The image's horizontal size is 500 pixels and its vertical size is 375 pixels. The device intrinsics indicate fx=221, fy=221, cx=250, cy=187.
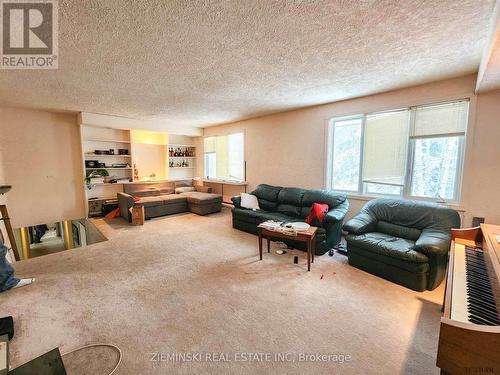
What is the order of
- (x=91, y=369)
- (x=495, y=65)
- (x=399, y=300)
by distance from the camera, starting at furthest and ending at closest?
(x=399, y=300), (x=495, y=65), (x=91, y=369)

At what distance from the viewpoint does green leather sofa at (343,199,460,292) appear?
2387 millimetres

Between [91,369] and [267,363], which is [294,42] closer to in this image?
[267,363]

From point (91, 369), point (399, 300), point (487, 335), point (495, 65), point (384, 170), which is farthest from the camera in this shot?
point (384, 170)

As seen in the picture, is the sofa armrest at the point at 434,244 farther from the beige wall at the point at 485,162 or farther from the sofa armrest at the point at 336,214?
the sofa armrest at the point at 336,214

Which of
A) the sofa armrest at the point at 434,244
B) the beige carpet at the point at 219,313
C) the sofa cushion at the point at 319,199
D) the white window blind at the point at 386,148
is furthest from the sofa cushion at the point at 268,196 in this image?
the sofa armrest at the point at 434,244

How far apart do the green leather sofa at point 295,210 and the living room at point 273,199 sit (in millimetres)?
39

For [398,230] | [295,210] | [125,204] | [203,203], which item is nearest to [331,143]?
[295,210]

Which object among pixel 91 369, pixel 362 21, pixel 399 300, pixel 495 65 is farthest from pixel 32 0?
pixel 399 300

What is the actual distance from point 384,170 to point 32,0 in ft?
14.5

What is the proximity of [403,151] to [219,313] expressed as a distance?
3.48 m

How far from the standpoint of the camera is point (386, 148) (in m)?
3.62

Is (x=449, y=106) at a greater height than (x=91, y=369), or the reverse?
(x=449, y=106)

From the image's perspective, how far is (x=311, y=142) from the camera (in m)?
4.51

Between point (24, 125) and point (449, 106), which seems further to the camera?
point (24, 125)
